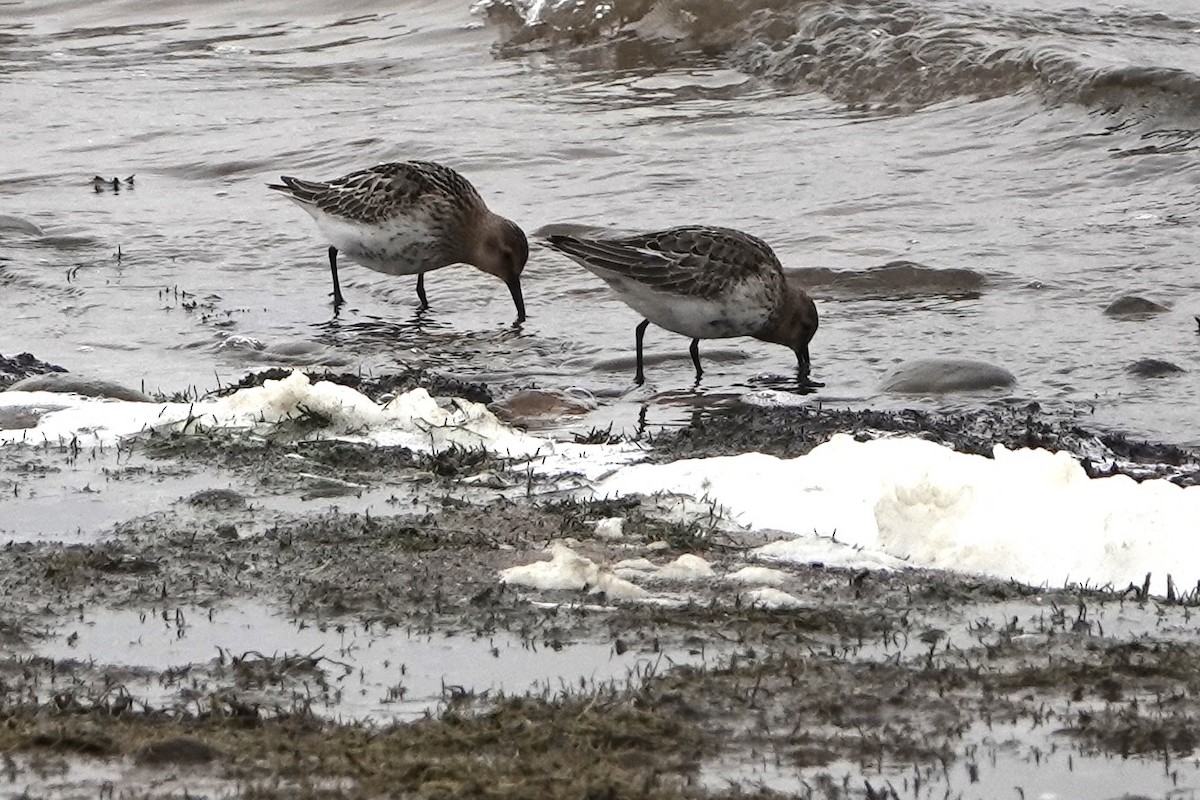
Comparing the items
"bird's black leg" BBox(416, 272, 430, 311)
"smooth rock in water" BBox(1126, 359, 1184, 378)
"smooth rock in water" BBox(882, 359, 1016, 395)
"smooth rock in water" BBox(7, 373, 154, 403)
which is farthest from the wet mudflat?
"bird's black leg" BBox(416, 272, 430, 311)

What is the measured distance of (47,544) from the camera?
5.23 m

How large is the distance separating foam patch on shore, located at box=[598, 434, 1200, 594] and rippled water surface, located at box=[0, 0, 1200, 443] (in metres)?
1.98

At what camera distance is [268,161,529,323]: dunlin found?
10.4 metres

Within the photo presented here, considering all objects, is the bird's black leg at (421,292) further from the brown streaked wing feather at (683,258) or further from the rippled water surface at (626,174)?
the brown streaked wing feather at (683,258)

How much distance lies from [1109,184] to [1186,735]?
8580 mm

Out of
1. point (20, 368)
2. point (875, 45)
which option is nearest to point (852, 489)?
point (20, 368)

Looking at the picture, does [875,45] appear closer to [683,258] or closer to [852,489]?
[683,258]

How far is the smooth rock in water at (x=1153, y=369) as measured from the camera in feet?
27.0

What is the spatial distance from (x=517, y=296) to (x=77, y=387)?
133 inches

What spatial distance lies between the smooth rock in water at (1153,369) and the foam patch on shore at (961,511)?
2477 mm

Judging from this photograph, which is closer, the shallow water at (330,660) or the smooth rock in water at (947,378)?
the shallow water at (330,660)

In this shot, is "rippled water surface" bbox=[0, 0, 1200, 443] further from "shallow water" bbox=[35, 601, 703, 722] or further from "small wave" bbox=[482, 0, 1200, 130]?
"shallow water" bbox=[35, 601, 703, 722]

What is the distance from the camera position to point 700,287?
882 cm

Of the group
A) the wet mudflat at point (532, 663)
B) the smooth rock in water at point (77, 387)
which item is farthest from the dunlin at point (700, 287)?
the wet mudflat at point (532, 663)
